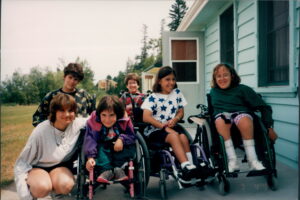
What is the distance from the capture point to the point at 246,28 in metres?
3.73

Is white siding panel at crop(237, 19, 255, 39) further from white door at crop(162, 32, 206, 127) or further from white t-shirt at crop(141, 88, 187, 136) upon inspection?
white door at crop(162, 32, 206, 127)

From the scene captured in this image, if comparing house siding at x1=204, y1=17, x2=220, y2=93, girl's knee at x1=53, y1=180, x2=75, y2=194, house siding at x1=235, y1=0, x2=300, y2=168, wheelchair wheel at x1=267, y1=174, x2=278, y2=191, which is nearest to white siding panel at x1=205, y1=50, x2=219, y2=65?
house siding at x1=204, y1=17, x2=220, y2=93

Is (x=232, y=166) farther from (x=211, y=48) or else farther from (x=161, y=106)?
(x=211, y=48)

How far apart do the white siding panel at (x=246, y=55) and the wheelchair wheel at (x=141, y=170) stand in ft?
6.90

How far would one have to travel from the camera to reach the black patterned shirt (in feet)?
7.92

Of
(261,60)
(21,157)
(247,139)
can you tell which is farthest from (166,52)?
(21,157)

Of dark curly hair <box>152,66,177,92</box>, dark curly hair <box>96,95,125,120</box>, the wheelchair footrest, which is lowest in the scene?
the wheelchair footrest

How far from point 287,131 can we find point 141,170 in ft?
5.49

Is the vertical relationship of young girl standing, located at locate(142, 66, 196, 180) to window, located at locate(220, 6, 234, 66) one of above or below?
below

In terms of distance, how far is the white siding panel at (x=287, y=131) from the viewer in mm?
2760

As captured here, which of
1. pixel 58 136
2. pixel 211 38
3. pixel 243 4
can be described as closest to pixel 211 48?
pixel 211 38

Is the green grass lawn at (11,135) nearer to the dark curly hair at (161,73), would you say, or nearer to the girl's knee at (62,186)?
the girl's knee at (62,186)

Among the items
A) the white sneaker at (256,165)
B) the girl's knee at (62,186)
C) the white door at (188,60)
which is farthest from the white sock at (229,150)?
the white door at (188,60)

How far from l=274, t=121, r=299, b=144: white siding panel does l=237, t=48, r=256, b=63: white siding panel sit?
912 mm
